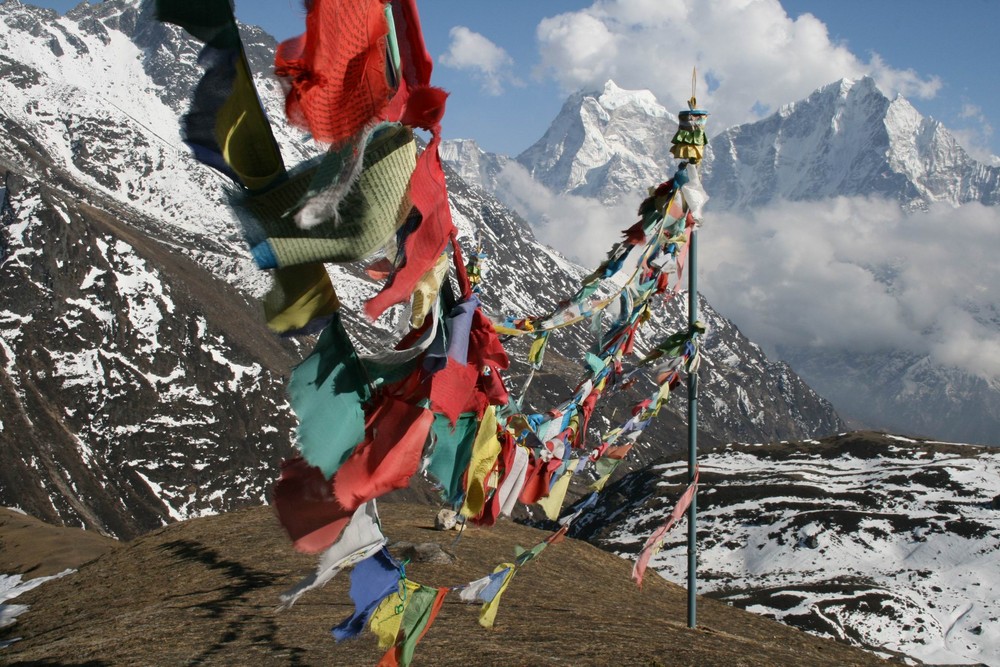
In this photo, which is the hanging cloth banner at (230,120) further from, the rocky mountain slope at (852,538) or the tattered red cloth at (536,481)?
the rocky mountain slope at (852,538)

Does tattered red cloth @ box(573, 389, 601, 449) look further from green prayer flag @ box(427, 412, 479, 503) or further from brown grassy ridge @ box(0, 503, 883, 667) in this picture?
green prayer flag @ box(427, 412, 479, 503)

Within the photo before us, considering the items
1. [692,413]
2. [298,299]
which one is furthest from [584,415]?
[298,299]

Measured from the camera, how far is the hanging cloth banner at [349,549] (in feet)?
17.1

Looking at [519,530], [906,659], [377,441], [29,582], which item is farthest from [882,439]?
[377,441]

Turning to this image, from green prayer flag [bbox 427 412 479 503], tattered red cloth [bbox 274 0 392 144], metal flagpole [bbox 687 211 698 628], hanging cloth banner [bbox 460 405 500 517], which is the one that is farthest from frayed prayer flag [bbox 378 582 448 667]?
metal flagpole [bbox 687 211 698 628]

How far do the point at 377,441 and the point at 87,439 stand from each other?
8324 inches

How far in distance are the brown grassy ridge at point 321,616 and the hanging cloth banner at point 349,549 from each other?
5.71 m

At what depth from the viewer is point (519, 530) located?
87.1 ft

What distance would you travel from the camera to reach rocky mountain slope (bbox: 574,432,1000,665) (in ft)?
196

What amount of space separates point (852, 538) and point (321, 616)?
7703cm

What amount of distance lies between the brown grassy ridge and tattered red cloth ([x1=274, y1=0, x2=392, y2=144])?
312 inches

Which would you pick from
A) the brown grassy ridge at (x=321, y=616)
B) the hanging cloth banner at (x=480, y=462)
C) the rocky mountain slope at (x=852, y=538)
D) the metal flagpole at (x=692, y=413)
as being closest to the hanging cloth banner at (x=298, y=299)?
the hanging cloth banner at (x=480, y=462)

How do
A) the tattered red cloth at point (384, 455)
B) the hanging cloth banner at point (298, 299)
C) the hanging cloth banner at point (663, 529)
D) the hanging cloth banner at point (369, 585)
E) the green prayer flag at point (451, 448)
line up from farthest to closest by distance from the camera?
the hanging cloth banner at point (663, 529) → the green prayer flag at point (451, 448) → the hanging cloth banner at point (369, 585) → the tattered red cloth at point (384, 455) → the hanging cloth banner at point (298, 299)

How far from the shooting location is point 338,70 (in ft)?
14.9
